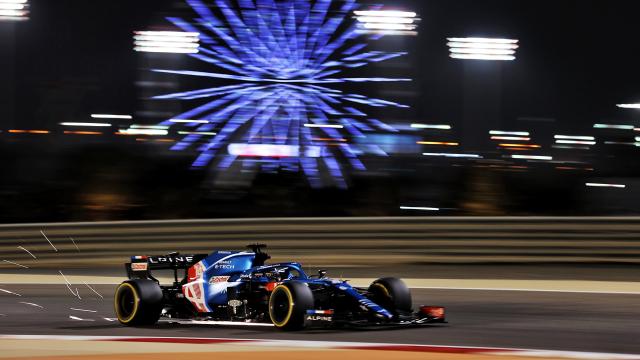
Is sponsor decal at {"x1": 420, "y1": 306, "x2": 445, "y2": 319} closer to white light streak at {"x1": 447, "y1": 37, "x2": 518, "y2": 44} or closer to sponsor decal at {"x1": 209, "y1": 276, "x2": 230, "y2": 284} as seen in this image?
sponsor decal at {"x1": 209, "y1": 276, "x2": 230, "y2": 284}

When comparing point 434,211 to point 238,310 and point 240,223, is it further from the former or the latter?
point 238,310

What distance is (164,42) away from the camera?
3269cm

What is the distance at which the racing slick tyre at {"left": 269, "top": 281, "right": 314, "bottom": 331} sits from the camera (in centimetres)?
1037

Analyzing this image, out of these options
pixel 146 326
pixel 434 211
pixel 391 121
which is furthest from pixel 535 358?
pixel 391 121

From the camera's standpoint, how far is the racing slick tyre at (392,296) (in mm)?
11109

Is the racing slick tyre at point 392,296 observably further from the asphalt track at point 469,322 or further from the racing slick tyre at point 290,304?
the racing slick tyre at point 290,304

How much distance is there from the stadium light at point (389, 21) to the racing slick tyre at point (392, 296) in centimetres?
1934

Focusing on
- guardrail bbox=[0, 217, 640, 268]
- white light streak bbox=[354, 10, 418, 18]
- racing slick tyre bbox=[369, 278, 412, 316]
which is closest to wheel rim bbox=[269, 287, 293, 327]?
racing slick tyre bbox=[369, 278, 412, 316]

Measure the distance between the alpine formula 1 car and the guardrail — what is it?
20.6 feet

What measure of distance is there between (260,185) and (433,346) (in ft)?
50.7

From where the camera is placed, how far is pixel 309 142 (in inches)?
1230

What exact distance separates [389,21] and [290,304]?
20.7 metres

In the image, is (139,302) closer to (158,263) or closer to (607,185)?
(158,263)

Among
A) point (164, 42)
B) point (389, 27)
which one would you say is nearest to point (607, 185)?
point (389, 27)
